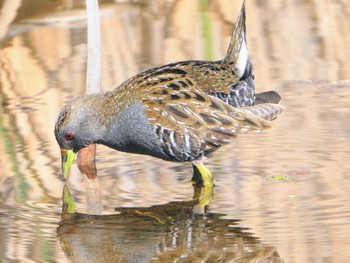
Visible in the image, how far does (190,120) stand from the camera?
7.10 m

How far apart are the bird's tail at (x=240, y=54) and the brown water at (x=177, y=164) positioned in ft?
2.03

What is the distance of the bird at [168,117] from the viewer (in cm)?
706

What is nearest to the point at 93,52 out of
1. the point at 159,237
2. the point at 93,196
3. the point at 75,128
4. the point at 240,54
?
the point at 75,128

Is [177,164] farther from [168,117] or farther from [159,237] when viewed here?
[159,237]

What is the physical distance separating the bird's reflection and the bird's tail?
1.16 metres

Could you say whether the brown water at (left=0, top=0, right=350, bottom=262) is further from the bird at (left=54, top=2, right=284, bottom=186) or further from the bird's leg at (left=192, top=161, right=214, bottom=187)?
the bird at (left=54, top=2, right=284, bottom=186)

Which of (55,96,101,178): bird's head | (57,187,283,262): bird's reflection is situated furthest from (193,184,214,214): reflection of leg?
(55,96,101,178): bird's head

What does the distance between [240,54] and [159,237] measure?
6.34 ft

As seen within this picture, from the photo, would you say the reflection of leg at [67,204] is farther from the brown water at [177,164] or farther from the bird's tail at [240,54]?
the bird's tail at [240,54]

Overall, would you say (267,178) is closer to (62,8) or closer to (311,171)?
(311,171)

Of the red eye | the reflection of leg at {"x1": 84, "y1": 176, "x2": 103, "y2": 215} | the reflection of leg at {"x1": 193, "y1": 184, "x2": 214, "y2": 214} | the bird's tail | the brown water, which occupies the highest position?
the bird's tail

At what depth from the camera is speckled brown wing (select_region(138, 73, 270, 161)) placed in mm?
7055

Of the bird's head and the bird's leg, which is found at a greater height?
the bird's head

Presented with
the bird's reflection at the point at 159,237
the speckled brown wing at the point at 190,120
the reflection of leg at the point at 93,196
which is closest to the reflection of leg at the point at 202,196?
the bird's reflection at the point at 159,237
